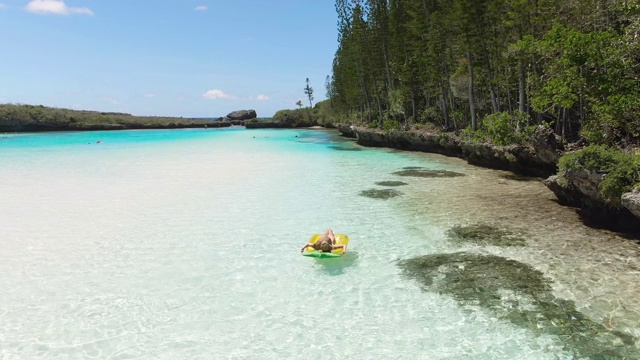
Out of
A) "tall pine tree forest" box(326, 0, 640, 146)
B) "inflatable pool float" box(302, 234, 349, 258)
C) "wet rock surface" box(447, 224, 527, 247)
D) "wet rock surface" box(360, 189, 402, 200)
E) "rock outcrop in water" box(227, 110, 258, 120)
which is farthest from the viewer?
"rock outcrop in water" box(227, 110, 258, 120)

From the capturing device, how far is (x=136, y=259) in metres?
9.53

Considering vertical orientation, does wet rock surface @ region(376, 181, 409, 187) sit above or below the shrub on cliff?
below

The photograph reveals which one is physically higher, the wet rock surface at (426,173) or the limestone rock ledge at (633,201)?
the limestone rock ledge at (633,201)

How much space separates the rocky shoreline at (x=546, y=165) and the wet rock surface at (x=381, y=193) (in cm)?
532

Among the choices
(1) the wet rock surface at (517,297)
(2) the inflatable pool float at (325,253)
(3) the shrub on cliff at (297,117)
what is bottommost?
(1) the wet rock surface at (517,297)

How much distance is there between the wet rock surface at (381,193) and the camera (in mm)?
15609

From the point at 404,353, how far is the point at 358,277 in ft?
8.47

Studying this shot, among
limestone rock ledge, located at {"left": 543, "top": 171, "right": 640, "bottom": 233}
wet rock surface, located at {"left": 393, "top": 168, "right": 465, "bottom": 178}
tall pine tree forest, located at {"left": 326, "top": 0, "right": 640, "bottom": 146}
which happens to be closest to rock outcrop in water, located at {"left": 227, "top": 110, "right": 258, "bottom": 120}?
tall pine tree forest, located at {"left": 326, "top": 0, "right": 640, "bottom": 146}

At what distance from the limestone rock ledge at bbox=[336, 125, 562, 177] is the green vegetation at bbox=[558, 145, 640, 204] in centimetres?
594

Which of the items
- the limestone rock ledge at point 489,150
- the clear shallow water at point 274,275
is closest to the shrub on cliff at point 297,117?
the limestone rock ledge at point 489,150

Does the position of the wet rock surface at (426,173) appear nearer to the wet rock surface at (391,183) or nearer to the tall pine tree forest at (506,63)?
the wet rock surface at (391,183)

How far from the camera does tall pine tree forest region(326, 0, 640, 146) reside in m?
12.0

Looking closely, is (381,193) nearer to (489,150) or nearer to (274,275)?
(274,275)

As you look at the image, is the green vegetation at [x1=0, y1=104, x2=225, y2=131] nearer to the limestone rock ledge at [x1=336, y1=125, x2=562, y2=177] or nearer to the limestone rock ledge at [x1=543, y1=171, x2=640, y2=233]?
the limestone rock ledge at [x1=336, y1=125, x2=562, y2=177]
